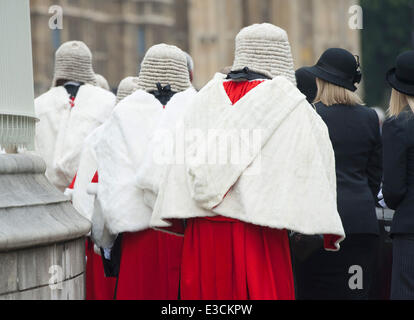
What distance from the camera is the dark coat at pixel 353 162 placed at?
5961mm

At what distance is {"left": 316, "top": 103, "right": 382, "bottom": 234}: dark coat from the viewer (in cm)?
596

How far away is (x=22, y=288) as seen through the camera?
4340 mm

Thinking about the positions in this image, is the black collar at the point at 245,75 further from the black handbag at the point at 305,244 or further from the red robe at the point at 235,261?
the black handbag at the point at 305,244

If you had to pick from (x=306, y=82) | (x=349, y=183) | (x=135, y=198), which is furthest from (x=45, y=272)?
(x=306, y=82)

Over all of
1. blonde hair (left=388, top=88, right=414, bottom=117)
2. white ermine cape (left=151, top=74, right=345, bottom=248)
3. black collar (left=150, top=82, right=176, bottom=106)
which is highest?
black collar (left=150, top=82, right=176, bottom=106)

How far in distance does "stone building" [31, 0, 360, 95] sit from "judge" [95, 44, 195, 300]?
17388 mm

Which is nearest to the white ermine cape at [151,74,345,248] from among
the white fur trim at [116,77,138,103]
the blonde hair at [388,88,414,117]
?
the blonde hair at [388,88,414,117]

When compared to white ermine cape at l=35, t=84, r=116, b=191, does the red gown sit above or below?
below

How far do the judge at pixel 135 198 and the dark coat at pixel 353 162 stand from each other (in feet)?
3.02

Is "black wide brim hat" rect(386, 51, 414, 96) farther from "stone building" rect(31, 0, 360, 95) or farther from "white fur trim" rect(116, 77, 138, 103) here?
"stone building" rect(31, 0, 360, 95)

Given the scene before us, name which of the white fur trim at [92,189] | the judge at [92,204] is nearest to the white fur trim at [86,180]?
the judge at [92,204]

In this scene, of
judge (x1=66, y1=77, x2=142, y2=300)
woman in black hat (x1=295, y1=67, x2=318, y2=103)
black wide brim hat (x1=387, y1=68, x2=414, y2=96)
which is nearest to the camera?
black wide brim hat (x1=387, y1=68, x2=414, y2=96)
